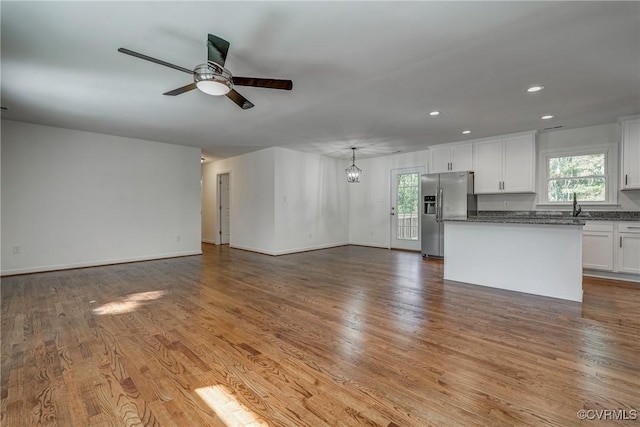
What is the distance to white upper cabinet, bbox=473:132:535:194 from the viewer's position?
521 centimetres

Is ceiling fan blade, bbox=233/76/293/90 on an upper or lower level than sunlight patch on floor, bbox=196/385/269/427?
upper

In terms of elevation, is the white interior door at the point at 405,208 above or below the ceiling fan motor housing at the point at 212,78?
below

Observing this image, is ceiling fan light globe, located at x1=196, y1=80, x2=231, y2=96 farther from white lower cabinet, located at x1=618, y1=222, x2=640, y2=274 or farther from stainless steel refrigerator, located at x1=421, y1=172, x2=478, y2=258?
white lower cabinet, located at x1=618, y1=222, x2=640, y2=274

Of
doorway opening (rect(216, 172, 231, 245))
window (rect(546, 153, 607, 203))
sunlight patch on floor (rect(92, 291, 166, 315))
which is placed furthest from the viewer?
doorway opening (rect(216, 172, 231, 245))

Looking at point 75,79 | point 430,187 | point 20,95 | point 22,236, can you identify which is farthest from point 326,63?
point 22,236

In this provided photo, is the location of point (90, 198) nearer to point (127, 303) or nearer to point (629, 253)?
point (127, 303)

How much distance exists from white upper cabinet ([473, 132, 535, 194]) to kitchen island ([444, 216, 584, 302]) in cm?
157

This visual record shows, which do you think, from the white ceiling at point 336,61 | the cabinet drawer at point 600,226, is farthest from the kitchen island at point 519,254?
the white ceiling at point 336,61

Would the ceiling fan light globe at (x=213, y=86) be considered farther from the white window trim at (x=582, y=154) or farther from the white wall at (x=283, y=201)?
the white window trim at (x=582, y=154)

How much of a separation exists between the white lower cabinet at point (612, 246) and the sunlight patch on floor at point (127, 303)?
625cm

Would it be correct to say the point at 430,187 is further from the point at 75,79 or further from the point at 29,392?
the point at 29,392

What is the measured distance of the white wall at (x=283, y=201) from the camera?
669 centimetres

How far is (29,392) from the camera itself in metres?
1.78

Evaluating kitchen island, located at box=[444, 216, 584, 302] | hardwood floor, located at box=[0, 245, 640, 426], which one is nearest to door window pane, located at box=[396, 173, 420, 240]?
kitchen island, located at box=[444, 216, 584, 302]
